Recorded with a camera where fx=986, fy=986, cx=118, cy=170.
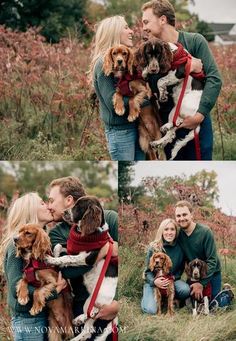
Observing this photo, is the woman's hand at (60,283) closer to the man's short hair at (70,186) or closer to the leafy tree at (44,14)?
the man's short hair at (70,186)

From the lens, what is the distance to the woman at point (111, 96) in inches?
274

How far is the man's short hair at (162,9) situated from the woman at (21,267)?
5.09 feet

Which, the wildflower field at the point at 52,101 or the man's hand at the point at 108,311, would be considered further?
the wildflower field at the point at 52,101

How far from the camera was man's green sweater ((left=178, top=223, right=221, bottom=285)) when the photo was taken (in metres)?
7.05

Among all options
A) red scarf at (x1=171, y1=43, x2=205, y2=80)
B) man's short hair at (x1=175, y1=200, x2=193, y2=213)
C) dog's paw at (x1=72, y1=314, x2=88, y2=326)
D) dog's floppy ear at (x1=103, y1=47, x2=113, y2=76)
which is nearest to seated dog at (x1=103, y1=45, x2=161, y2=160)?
dog's floppy ear at (x1=103, y1=47, x2=113, y2=76)

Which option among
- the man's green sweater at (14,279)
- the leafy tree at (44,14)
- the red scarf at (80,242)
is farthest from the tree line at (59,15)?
the man's green sweater at (14,279)

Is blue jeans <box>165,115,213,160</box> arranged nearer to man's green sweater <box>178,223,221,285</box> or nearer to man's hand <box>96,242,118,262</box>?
man's green sweater <box>178,223,221,285</box>

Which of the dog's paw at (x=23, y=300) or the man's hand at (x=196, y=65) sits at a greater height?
the man's hand at (x=196, y=65)

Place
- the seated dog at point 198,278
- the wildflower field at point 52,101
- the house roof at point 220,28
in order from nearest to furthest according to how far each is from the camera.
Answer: the seated dog at point 198,278
the wildflower field at point 52,101
the house roof at point 220,28

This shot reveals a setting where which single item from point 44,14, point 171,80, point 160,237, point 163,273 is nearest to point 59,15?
point 44,14

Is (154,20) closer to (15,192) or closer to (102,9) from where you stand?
(102,9)

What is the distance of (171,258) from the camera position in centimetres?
706

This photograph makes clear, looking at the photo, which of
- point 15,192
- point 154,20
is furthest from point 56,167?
point 154,20

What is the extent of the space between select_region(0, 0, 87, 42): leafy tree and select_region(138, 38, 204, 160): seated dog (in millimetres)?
1168
